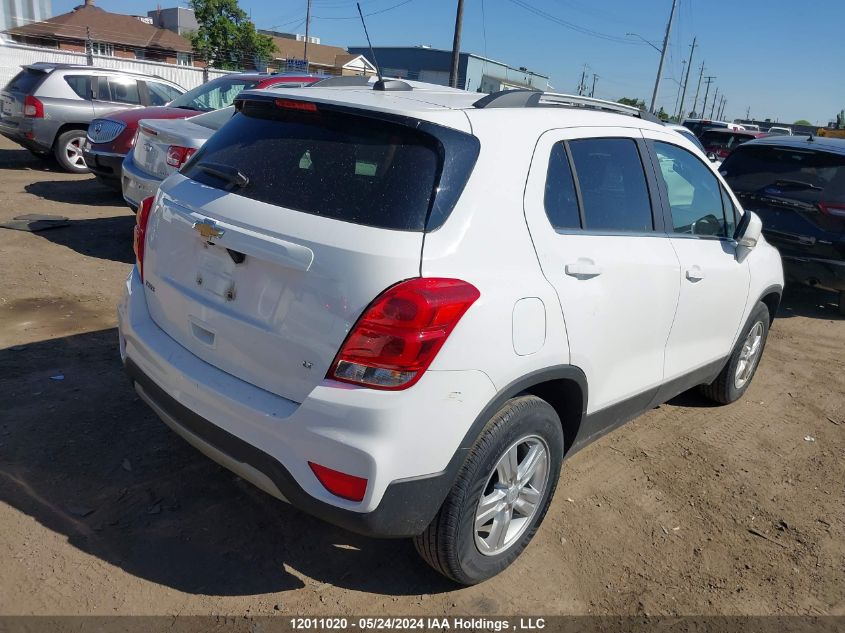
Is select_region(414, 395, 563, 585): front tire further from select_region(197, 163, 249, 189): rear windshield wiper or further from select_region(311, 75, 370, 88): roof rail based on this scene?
select_region(311, 75, 370, 88): roof rail

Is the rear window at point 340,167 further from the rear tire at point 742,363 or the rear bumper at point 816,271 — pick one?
the rear bumper at point 816,271

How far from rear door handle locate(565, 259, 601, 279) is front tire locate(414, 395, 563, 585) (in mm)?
550

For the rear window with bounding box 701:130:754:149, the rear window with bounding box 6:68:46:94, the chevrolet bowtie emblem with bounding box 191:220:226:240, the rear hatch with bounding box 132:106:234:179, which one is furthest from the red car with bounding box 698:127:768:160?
the chevrolet bowtie emblem with bounding box 191:220:226:240

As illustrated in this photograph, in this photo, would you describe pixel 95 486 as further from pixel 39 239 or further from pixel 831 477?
pixel 39 239

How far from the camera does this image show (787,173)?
7281 millimetres

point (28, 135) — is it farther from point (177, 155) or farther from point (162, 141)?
point (177, 155)

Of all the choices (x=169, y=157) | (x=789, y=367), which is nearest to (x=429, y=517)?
(x=789, y=367)

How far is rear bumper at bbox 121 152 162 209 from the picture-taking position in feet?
21.2

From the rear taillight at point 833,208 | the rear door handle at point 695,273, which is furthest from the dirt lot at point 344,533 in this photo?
the rear taillight at point 833,208

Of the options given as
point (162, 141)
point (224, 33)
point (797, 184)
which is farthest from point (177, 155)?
point (224, 33)

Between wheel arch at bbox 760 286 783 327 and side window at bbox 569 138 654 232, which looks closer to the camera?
side window at bbox 569 138 654 232

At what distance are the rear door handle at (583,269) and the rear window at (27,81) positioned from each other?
10.9 meters

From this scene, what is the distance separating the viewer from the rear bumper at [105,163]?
26.0ft

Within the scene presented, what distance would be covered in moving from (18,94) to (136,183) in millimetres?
6200
